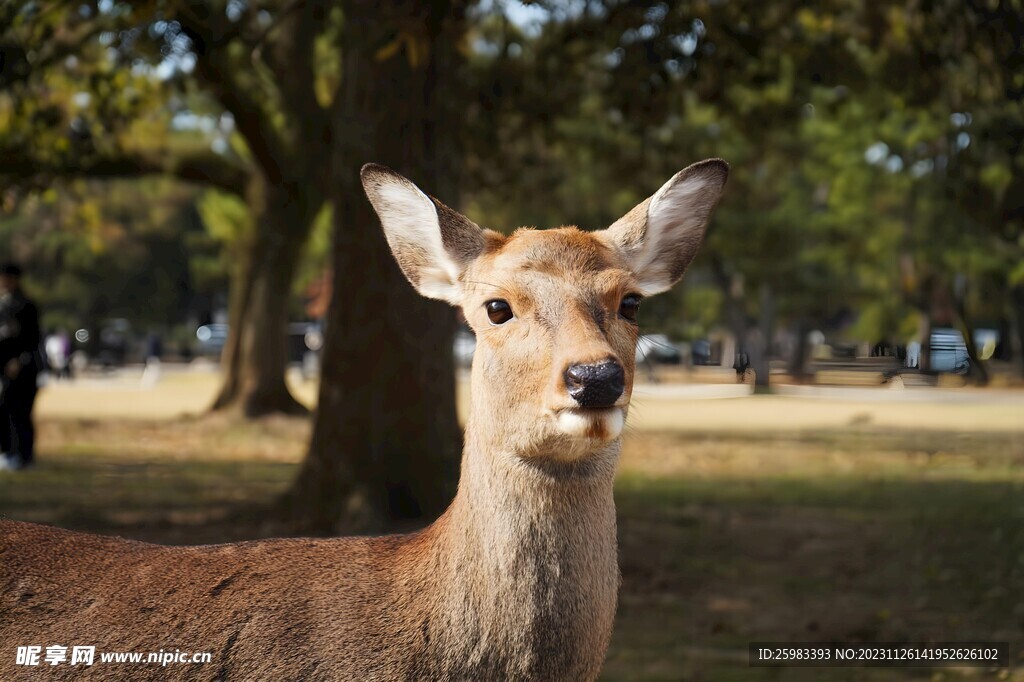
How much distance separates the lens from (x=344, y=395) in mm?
7219

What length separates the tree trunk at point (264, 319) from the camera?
16.0m

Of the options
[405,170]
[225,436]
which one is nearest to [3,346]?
[405,170]

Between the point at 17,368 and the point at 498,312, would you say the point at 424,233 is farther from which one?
the point at 17,368

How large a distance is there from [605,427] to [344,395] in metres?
4.36

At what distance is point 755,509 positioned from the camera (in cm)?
1155

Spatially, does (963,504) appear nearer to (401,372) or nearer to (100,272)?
(401,372)

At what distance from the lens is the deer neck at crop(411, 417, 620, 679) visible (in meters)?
3.33

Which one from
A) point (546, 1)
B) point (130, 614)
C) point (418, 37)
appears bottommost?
point (130, 614)

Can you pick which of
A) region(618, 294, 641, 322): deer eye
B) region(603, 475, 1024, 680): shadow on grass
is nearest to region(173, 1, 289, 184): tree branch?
region(603, 475, 1024, 680): shadow on grass

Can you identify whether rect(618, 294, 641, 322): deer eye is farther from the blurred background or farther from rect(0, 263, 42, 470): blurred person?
rect(0, 263, 42, 470): blurred person

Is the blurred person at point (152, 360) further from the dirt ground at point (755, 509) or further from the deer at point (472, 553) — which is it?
the deer at point (472, 553)

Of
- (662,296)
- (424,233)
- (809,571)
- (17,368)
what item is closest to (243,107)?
(17,368)

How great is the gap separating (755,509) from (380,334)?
5856mm

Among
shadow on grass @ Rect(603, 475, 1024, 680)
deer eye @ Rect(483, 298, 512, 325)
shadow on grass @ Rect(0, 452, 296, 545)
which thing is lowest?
shadow on grass @ Rect(603, 475, 1024, 680)
